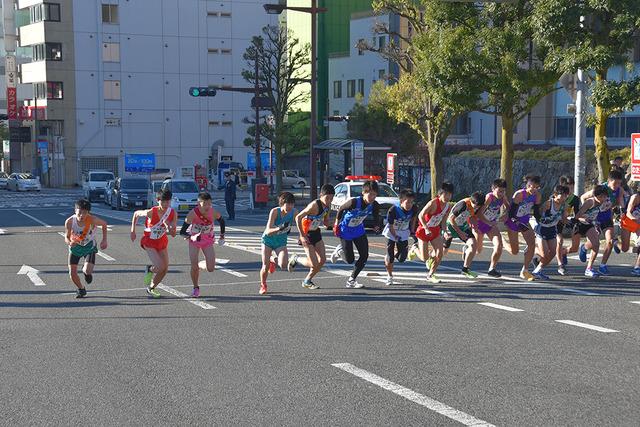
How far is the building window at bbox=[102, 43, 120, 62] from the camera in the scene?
2963 inches

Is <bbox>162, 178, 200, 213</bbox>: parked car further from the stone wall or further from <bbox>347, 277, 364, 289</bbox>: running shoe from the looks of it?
<bbox>347, 277, 364, 289</bbox>: running shoe

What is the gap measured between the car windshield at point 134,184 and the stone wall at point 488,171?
48.4ft

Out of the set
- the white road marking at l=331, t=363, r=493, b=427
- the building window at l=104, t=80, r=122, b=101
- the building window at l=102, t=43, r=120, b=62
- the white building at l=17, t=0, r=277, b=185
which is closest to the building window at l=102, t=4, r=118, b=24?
the white building at l=17, t=0, r=277, b=185

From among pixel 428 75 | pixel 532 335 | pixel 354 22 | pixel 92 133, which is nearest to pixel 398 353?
pixel 532 335

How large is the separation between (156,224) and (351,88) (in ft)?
203

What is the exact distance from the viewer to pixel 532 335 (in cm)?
1076

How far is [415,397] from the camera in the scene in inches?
310

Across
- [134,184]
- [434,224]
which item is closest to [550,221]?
[434,224]

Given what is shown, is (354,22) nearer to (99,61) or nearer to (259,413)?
(99,61)

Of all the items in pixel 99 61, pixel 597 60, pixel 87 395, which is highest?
pixel 99 61

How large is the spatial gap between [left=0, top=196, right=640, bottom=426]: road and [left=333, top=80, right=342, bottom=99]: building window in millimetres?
60436

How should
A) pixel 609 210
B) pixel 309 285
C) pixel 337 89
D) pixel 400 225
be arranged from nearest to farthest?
pixel 309 285 < pixel 400 225 < pixel 609 210 < pixel 337 89

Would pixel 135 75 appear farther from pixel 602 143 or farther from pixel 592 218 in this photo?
pixel 592 218

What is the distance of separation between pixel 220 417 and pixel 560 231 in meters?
10.1
